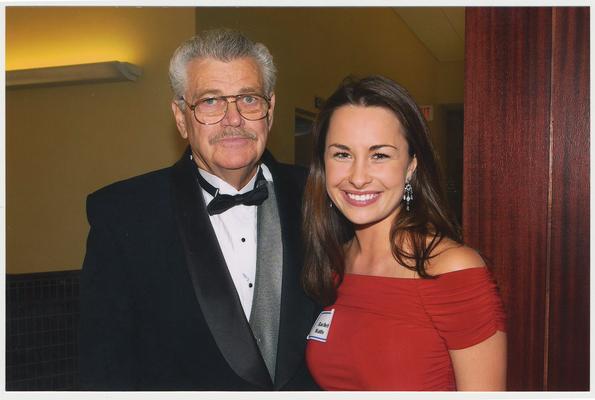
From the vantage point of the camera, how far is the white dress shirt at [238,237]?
192 centimetres

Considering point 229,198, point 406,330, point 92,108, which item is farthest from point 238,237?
point 92,108

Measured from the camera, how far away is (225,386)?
1740 mm

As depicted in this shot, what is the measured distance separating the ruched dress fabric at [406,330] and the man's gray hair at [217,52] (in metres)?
0.79

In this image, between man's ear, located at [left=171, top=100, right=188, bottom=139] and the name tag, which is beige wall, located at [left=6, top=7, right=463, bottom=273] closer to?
man's ear, located at [left=171, top=100, right=188, bottom=139]

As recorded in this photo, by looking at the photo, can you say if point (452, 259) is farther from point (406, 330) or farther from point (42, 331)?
point (42, 331)

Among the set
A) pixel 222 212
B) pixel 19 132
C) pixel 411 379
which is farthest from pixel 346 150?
pixel 19 132

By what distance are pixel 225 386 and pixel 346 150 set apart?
2.58ft

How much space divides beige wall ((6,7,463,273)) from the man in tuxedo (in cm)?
222

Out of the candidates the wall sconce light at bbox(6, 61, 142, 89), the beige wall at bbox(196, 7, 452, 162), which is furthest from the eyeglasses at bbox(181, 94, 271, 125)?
the wall sconce light at bbox(6, 61, 142, 89)

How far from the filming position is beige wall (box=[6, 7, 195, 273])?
164 inches

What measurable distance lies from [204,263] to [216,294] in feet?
0.34

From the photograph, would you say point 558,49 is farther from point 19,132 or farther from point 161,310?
point 19,132

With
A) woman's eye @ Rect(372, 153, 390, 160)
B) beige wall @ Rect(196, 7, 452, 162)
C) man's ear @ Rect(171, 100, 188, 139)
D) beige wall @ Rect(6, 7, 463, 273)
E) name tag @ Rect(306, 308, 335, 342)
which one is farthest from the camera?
beige wall @ Rect(196, 7, 452, 162)

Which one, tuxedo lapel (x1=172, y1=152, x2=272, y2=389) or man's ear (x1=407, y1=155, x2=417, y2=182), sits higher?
man's ear (x1=407, y1=155, x2=417, y2=182)
